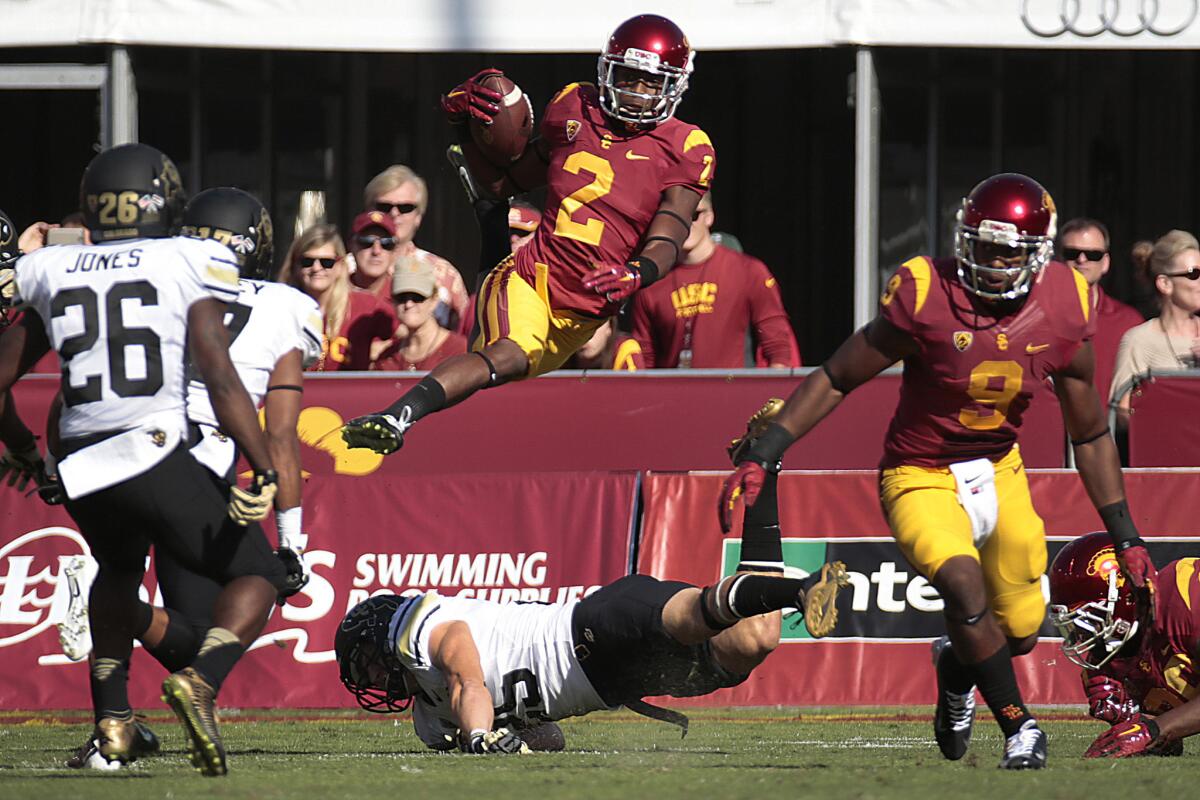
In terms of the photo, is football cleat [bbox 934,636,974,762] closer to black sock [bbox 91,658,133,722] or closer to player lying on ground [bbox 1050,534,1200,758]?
player lying on ground [bbox 1050,534,1200,758]

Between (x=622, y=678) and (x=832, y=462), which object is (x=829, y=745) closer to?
(x=622, y=678)

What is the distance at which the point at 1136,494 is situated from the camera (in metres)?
9.18

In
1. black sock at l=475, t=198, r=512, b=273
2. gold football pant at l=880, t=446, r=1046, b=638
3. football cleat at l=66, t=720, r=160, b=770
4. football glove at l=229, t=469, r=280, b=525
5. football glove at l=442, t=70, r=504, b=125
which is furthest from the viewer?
black sock at l=475, t=198, r=512, b=273

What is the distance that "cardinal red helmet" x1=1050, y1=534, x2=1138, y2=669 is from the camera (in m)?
6.86

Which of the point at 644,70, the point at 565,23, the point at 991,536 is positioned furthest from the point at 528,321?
the point at 565,23

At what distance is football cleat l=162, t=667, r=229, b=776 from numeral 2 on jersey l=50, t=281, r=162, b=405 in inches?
32.9

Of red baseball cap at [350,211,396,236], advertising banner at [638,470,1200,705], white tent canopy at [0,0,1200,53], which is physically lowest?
advertising banner at [638,470,1200,705]

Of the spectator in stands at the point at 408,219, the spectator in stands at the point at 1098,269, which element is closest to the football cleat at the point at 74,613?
the spectator in stands at the point at 408,219

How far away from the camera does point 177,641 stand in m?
6.62

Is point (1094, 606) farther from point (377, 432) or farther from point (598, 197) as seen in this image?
point (377, 432)

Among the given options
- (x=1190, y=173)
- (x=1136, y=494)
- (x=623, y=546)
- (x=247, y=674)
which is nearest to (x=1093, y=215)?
(x=1190, y=173)

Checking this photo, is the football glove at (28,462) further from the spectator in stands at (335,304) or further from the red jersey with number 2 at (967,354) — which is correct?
the spectator in stands at (335,304)

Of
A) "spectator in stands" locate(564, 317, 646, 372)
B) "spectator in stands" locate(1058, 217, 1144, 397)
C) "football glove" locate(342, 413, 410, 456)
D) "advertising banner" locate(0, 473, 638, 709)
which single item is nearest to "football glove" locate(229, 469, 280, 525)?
"football glove" locate(342, 413, 410, 456)

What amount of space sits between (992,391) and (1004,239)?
496 millimetres
